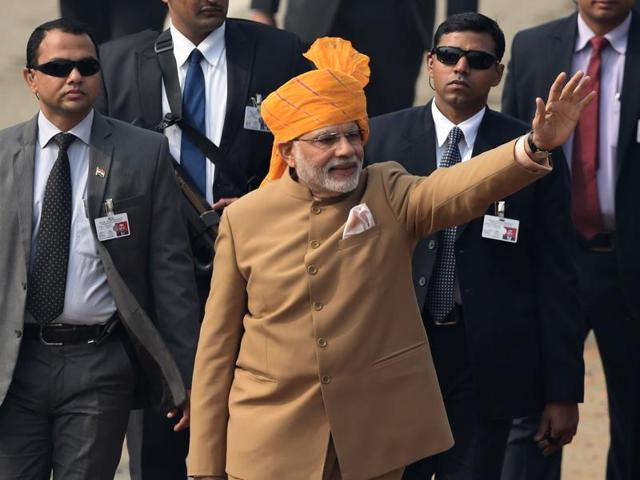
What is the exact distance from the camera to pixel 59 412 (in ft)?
21.9

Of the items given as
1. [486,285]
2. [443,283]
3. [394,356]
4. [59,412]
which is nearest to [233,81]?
[443,283]

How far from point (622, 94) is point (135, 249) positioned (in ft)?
7.51

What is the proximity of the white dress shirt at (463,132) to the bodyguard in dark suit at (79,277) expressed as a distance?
0.94m

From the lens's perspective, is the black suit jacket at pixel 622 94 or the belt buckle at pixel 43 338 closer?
the belt buckle at pixel 43 338

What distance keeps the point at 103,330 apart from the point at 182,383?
12.8 inches

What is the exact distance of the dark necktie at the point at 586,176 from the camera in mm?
8039

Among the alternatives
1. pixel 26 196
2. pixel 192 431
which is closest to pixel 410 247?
pixel 192 431

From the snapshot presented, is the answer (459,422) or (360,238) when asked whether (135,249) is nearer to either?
(360,238)

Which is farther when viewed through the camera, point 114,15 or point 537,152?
point 114,15

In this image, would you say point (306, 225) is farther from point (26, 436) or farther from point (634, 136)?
point (634, 136)

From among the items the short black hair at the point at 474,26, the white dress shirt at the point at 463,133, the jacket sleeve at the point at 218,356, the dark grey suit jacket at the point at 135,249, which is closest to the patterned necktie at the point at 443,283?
the white dress shirt at the point at 463,133

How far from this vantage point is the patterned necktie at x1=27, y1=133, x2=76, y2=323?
6629 millimetres

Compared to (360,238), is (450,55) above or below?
above

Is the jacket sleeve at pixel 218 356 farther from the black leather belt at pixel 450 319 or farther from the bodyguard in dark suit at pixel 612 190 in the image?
the bodyguard in dark suit at pixel 612 190
